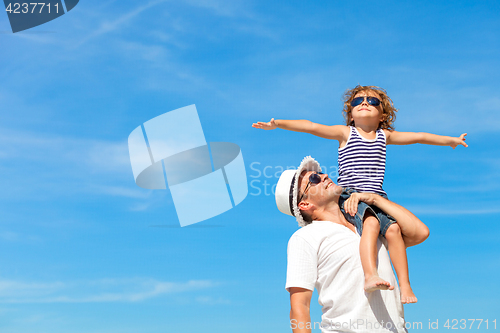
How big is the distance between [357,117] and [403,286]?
2.89m

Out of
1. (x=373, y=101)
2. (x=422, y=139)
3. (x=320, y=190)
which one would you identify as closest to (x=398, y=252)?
(x=320, y=190)

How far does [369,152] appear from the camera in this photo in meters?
7.43

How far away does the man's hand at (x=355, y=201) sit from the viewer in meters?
6.70

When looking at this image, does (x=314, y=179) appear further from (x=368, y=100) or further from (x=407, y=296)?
(x=407, y=296)

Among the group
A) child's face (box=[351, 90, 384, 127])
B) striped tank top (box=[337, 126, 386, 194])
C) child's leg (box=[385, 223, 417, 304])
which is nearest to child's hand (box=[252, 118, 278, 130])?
striped tank top (box=[337, 126, 386, 194])

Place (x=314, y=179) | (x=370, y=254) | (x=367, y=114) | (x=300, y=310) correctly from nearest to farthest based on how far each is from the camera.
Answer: (x=300, y=310)
(x=370, y=254)
(x=314, y=179)
(x=367, y=114)

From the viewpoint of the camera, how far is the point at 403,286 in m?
6.36

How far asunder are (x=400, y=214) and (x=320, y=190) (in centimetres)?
119

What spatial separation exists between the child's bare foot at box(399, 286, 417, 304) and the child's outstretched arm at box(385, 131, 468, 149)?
2575 millimetres

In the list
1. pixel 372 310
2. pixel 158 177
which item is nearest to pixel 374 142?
pixel 372 310

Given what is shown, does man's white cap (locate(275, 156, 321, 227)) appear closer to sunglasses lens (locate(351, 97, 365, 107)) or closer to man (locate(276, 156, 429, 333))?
man (locate(276, 156, 429, 333))

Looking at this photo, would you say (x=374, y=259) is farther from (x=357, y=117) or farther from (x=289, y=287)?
(x=357, y=117)

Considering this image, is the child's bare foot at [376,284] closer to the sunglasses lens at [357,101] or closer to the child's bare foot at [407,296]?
the child's bare foot at [407,296]

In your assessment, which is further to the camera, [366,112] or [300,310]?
[366,112]
